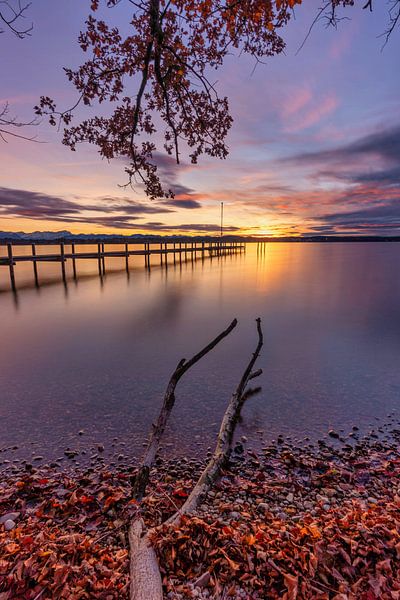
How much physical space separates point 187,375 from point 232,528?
4771 millimetres

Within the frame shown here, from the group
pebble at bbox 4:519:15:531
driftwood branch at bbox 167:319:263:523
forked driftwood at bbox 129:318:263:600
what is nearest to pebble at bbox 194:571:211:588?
forked driftwood at bbox 129:318:263:600

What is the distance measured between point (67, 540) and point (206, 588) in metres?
1.51

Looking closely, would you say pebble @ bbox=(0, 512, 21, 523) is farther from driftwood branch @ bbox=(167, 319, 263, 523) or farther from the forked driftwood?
driftwood branch @ bbox=(167, 319, 263, 523)

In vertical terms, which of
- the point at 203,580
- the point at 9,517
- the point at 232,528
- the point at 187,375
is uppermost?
the point at 203,580

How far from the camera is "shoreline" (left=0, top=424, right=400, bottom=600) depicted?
2396mm

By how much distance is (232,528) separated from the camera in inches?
119

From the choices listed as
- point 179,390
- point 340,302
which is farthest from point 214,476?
point 340,302

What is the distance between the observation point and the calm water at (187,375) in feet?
18.1

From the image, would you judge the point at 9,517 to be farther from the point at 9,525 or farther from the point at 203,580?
the point at 203,580

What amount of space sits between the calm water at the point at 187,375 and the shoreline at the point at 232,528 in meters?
0.76

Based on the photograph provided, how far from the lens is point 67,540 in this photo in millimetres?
2969

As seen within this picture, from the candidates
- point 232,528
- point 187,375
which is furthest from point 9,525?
point 187,375

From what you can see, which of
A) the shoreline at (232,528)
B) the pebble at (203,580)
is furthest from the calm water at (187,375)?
the pebble at (203,580)

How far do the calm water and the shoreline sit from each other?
0.76 meters
